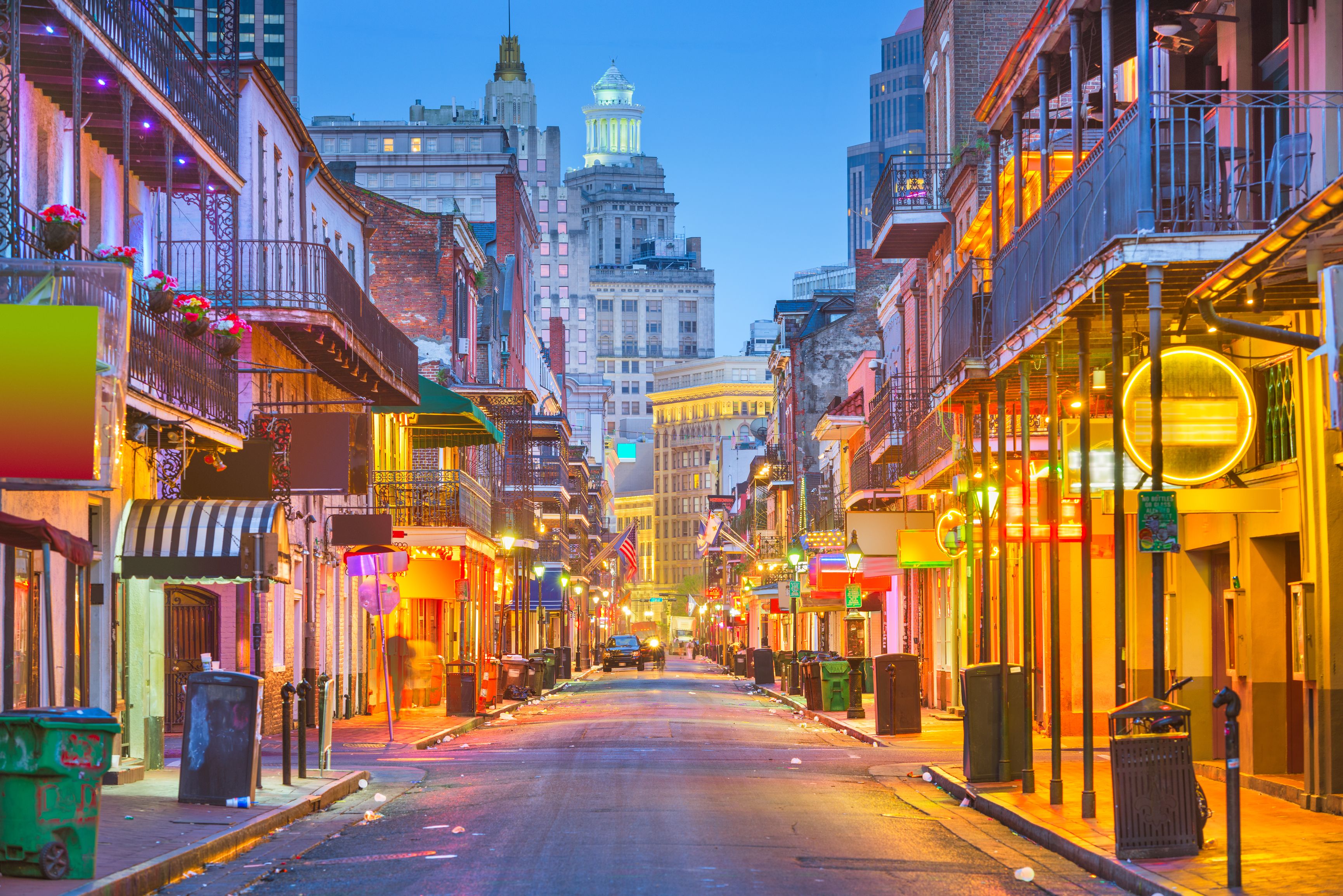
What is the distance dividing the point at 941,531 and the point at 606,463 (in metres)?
149

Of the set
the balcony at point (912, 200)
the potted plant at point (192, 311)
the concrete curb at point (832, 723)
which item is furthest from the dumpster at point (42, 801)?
the balcony at point (912, 200)

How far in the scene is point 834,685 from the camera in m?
35.5

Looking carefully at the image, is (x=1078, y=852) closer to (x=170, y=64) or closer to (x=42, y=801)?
(x=42, y=801)

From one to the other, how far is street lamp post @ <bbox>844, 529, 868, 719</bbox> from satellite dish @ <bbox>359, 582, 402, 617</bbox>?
343 inches

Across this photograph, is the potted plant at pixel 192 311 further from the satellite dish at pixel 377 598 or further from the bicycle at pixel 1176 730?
the bicycle at pixel 1176 730

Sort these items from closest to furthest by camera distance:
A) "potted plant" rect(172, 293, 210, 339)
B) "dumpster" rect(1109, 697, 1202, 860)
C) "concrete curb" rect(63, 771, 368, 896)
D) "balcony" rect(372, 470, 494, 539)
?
"concrete curb" rect(63, 771, 368, 896), "dumpster" rect(1109, 697, 1202, 860), "potted plant" rect(172, 293, 210, 339), "balcony" rect(372, 470, 494, 539)

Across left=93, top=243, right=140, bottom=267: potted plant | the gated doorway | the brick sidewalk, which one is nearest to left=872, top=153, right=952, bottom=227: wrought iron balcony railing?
Answer: the gated doorway

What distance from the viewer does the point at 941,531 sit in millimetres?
29516

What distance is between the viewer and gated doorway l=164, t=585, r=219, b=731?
25875 mm

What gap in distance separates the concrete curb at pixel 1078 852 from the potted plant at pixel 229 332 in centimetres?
996

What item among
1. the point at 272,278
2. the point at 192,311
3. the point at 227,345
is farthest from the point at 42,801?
the point at 272,278

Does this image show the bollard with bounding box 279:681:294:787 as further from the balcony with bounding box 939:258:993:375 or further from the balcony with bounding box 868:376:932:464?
the balcony with bounding box 868:376:932:464

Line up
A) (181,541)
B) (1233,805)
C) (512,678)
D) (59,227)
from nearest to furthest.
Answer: (1233,805)
(59,227)
(181,541)
(512,678)

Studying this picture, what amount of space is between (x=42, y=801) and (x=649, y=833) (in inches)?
186
